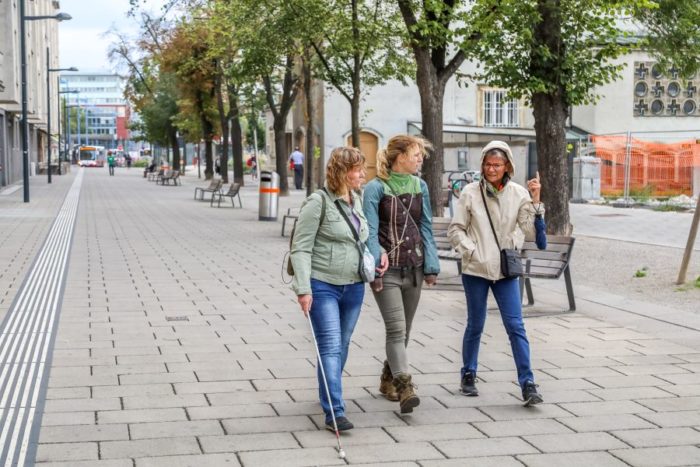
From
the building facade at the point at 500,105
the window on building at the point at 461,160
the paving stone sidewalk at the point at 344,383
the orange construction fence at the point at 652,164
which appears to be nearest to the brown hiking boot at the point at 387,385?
the paving stone sidewalk at the point at 344,383

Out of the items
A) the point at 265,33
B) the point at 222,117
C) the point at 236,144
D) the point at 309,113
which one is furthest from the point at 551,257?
the point at 222,117

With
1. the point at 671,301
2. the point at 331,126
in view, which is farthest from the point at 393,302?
the point at 331,126

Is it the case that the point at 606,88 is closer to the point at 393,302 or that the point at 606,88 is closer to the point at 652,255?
the point at 652,255

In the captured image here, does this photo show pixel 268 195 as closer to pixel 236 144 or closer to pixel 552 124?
pixel 552 124

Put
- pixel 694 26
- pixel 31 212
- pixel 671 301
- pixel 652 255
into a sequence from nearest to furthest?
1. pixel 671 301
2. pixel 652 255
3. pixel 694 26
4. pixel 31 212

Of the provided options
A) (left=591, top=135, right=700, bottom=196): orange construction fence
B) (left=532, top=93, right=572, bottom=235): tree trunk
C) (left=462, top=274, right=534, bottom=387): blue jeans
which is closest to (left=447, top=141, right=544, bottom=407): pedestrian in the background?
(left=462, top=274, right=534, bottom=387): blue jeans

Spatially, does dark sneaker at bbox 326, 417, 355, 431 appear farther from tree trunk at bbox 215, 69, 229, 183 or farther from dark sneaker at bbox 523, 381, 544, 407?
tree trunk at bbox 215, 69, 229, 183

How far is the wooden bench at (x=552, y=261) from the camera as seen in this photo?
382 inches

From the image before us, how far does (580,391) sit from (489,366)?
0.91m

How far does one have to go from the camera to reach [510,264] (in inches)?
243

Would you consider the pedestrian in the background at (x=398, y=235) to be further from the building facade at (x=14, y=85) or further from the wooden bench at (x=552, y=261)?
the building facade at (x=14, y=85)

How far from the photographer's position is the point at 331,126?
45.4 meters

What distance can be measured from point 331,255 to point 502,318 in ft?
4.17

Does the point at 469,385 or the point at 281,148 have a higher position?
the point at 281,148
